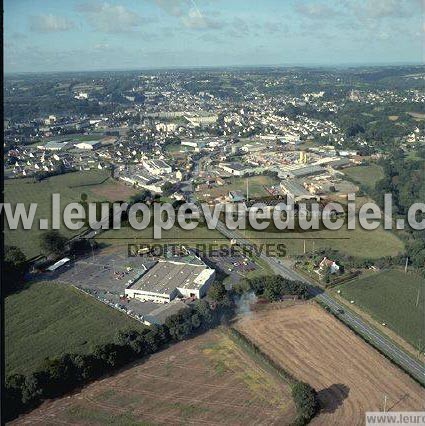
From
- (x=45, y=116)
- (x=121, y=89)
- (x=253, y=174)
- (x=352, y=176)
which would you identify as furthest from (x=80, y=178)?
(x=121, y=89)

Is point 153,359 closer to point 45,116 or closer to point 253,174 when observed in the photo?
point 253,174

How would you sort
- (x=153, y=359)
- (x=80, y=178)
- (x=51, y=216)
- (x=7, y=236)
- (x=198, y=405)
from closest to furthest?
1. (x=198, y=405)
2. (x=153, y=359)
3. (x=7, y=236)
4. (x=51, y=216)
5. (x=80, y=178)

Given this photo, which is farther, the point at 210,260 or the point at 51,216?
the point at 51,216

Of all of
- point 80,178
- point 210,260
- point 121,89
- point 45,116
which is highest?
point 121,89

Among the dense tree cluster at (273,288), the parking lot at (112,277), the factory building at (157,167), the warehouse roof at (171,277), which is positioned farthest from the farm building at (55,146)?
→ the dense tree cluster at (273,288)

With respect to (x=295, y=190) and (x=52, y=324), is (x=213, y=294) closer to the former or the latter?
(x=52, y=324)

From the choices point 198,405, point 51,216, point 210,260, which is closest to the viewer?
point 198,405

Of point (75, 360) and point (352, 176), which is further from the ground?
point (352, 176)
